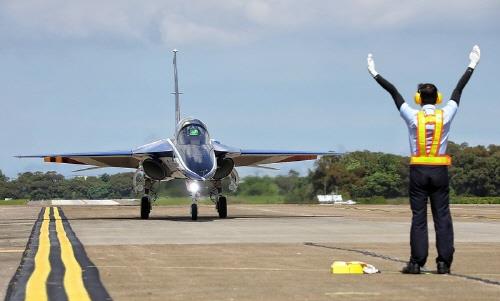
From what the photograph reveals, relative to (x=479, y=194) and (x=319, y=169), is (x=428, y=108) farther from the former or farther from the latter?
(x=479, y=194)

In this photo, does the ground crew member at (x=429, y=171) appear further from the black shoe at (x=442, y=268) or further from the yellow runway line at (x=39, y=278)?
the yellow runway line at (x=39, y=278)

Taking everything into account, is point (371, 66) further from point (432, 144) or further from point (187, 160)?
point (187, 160)

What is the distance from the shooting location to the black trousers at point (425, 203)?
1030 cm

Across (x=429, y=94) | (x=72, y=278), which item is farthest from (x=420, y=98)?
(x=72, y=278)

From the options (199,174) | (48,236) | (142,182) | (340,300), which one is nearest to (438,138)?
(340,300)

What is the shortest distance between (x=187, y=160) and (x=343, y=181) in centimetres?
5956

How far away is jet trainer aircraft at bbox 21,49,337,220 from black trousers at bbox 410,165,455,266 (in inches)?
722

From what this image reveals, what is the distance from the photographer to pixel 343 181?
8738 cm

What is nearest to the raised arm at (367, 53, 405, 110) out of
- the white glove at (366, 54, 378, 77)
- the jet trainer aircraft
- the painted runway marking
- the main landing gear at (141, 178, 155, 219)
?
the white glove at (366, 54, 378, 77)

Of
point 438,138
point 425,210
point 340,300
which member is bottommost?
point 340,300

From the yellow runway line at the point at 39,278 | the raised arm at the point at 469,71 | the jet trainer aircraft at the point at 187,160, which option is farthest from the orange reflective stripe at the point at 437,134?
Answer: the jet trainer aircraft at the point at 187,160

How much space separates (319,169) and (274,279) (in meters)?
67.2

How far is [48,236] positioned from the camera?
1927 cm

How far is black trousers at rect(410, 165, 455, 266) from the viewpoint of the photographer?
406 inches
